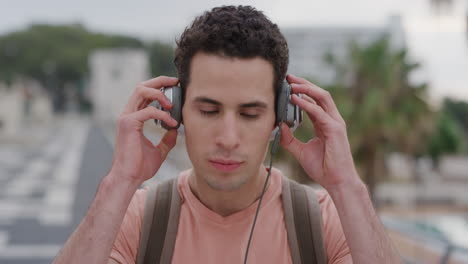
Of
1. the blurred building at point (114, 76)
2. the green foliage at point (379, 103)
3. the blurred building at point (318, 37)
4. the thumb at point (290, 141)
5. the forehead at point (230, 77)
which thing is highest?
the forehead at point (230, 77)

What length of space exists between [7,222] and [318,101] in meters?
14.7

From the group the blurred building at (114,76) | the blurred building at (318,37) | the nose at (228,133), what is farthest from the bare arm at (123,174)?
the blurred building at (318,37)

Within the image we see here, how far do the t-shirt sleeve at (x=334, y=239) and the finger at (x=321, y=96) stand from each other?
341 mm

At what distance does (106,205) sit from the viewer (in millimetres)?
1830

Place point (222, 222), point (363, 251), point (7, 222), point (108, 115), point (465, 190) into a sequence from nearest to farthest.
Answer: point (363, 251) → point (222, 222) → point (7, 222) → point (465, 190) → point (108, 115)

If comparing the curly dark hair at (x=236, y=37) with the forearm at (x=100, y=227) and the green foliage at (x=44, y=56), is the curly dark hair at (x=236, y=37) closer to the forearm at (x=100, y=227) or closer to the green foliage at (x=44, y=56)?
the forearm at (x=100, y=227)

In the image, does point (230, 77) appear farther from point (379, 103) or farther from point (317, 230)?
point (379, 103)

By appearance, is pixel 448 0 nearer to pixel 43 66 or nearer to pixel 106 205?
pixel 106 205

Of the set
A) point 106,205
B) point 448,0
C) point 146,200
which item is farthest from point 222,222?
point 448,0

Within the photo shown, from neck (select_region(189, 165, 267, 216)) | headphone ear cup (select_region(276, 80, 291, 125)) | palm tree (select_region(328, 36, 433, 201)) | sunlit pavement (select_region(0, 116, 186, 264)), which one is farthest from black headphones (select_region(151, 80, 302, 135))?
palm tree (select_region(328, 36, 433, 201))

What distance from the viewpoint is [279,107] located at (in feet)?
6.32

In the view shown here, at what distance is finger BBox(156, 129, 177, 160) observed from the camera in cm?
203

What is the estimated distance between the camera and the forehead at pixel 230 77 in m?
1.79

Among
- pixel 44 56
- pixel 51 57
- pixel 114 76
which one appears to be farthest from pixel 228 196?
pixel 44 56
